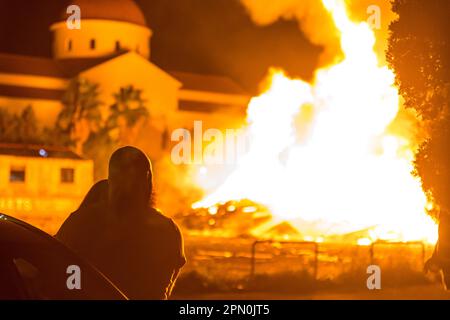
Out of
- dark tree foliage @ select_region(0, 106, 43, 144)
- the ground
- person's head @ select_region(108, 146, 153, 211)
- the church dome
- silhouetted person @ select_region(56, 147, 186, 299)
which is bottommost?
the ground

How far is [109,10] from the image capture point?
225 ft

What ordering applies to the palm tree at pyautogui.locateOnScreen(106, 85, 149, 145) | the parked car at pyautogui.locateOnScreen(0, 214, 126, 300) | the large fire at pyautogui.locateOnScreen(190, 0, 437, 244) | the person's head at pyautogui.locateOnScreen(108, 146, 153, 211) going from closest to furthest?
1. the parked car at pyautogui.locateOnScreen(0, 214, 126, 300)
2. the person's head at pyautogui.locateOnScreen(108, 146, 153, 211)
3. the large fire at pyautogui.locateOnScreen(190, 0, 437, 244)
4. the palm tree at pyautogui.locateOnScreen(106, 85, 149, 145)

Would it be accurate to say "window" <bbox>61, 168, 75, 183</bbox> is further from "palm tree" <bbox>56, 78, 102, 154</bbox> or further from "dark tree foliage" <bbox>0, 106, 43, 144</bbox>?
"palm tree" <bbox>56, 78, 102, 154</bbox>

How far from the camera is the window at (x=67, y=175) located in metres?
42.8

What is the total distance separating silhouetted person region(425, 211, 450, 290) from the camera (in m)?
12.9

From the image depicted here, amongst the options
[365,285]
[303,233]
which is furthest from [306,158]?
[365,285]

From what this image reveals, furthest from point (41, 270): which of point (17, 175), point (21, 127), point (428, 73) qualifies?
point (21, 127)

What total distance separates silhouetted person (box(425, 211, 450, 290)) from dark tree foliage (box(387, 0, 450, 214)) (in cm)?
36

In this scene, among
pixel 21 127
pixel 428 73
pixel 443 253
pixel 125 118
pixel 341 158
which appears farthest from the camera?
pixel 125 118

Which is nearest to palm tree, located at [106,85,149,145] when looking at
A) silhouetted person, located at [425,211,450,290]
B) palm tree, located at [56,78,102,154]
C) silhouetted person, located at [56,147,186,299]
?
palm tree, located at [56,78,102,154]

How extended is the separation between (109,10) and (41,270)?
2568 inches

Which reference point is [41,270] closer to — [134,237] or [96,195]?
[134,237]

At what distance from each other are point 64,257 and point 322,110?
103 feet

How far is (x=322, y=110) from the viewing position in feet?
117
